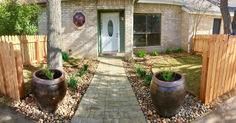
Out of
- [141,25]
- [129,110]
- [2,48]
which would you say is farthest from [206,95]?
[141,25]

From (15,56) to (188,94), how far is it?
409 centimetres

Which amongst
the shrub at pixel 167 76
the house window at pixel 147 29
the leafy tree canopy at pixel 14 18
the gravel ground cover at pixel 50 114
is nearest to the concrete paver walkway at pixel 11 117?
the gravel ground cover at pixel 50 114

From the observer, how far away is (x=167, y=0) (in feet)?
31.3

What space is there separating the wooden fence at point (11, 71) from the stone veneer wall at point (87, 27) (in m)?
5.00

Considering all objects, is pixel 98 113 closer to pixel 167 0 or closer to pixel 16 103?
pixel 16 103

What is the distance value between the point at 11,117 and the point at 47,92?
2.88ft

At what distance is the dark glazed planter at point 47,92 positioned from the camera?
2.89 metres

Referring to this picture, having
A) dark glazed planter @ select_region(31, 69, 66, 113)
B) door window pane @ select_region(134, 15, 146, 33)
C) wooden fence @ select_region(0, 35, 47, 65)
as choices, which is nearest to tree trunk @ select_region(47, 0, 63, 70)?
dark glazed planter @ select_region(31, 69, 66, 113)

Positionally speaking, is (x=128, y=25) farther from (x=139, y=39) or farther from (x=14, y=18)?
(x=14, y=18)

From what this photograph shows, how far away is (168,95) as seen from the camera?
2.72 meters

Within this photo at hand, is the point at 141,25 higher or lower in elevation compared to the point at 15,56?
higher

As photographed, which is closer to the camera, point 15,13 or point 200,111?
point 200,111

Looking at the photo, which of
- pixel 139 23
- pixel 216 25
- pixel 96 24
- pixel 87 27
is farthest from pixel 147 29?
pixel 216 25

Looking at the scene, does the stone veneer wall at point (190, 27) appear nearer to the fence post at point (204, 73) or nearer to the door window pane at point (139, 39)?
the door window pane at point (139, 39)
